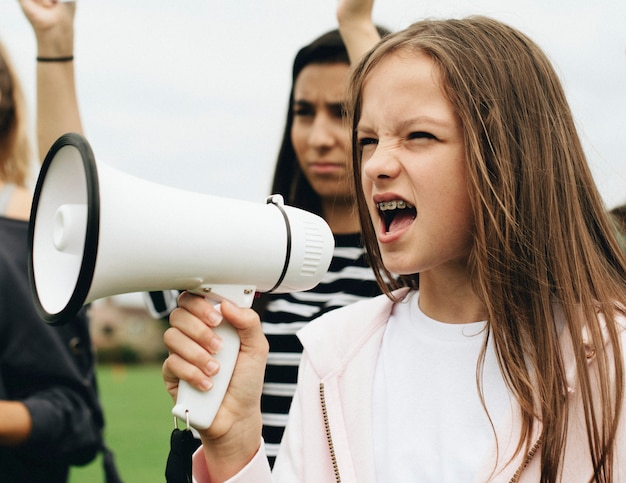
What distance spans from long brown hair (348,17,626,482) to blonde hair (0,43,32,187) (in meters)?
1.69

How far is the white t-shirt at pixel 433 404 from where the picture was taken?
5.59ft

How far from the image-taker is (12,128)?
305 cm

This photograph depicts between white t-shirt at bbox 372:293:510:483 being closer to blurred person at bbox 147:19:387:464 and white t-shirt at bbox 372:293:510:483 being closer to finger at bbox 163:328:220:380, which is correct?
finger at bbox 163:328:220:380

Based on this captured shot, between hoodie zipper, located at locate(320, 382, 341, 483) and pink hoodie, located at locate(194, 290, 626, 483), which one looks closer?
pink hoodie, located at locate(194, 290, 626, 483)

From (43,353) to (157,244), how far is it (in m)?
1.18

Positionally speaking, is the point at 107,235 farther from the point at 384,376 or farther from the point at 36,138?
the point at 36,138

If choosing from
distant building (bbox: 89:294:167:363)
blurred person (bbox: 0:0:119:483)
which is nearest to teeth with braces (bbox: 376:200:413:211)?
blurred person (bbox: 0:0:119:483)

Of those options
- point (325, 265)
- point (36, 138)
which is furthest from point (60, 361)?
point (325, 265)

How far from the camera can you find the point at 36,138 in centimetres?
281

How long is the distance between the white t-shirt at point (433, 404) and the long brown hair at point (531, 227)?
0.09 metres

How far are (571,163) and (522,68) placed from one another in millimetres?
253

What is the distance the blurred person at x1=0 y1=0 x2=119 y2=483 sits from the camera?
254 cm

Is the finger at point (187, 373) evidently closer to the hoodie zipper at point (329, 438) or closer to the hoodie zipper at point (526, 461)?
the hoodie zipper at point (329, 438)

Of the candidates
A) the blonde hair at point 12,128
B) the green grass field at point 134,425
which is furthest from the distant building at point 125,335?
the blonde hair at point 12,128
